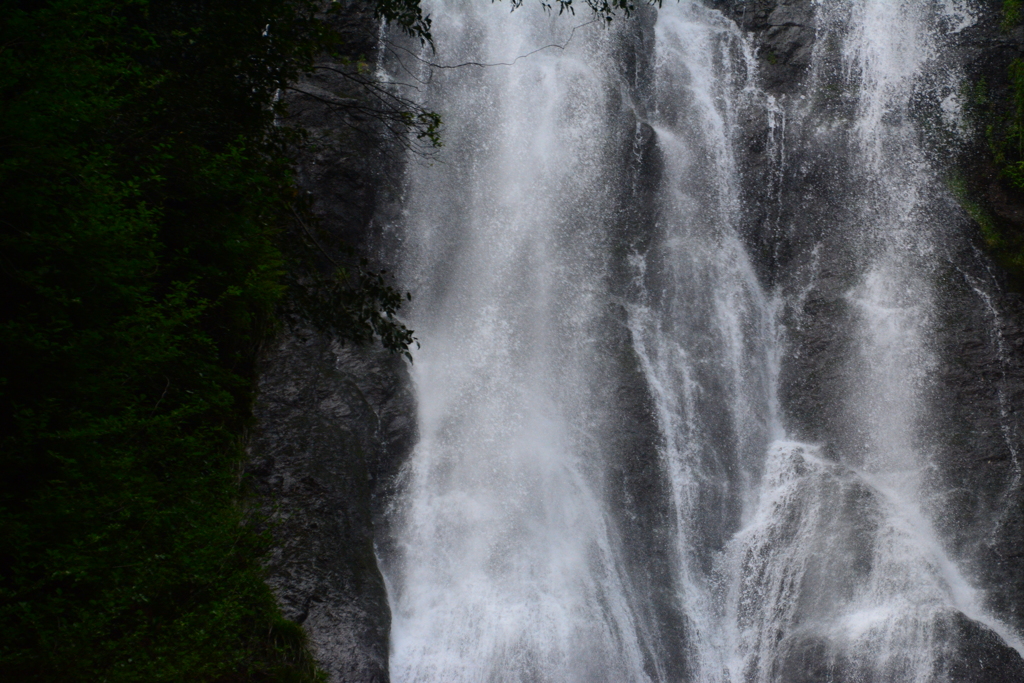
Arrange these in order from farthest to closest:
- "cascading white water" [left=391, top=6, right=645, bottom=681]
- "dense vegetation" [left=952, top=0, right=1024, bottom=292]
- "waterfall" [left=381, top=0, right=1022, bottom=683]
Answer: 1. "dense vegetation" [left=952, top=0, right=1024, bottom=292]
2. "waterfall" [left=381, top=0, right=1022, bottom=683]
3. "cascading white water" [left=391, top=6, right=645, bottom=681]

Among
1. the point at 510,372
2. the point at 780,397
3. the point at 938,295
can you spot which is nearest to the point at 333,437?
the point at 510,372

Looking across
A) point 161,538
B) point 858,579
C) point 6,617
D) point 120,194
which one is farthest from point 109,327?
point 858,579

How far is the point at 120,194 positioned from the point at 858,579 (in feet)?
28.2

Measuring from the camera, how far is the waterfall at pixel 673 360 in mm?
9164

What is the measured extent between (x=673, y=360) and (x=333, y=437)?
15.4ft

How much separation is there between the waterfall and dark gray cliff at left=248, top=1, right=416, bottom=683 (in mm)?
490

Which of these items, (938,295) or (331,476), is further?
(938,295)

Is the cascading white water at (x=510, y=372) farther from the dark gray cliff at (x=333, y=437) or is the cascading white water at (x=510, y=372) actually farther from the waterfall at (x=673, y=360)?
the dark gray cliff at (x=333, y=437)

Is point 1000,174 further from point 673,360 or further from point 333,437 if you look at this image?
point 333,437

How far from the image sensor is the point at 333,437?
31.8 feet

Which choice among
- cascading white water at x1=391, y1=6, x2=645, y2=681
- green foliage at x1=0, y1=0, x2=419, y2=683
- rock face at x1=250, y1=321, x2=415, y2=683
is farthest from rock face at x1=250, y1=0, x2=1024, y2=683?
green foliage at x1=0, y1=0, x2=419, y2=683

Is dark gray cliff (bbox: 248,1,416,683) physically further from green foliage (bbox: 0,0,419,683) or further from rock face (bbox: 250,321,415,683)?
green foliage (bbox: 0,0,419,683)

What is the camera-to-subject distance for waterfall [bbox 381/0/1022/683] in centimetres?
916

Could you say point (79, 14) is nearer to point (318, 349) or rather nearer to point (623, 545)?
point (318, 349)
